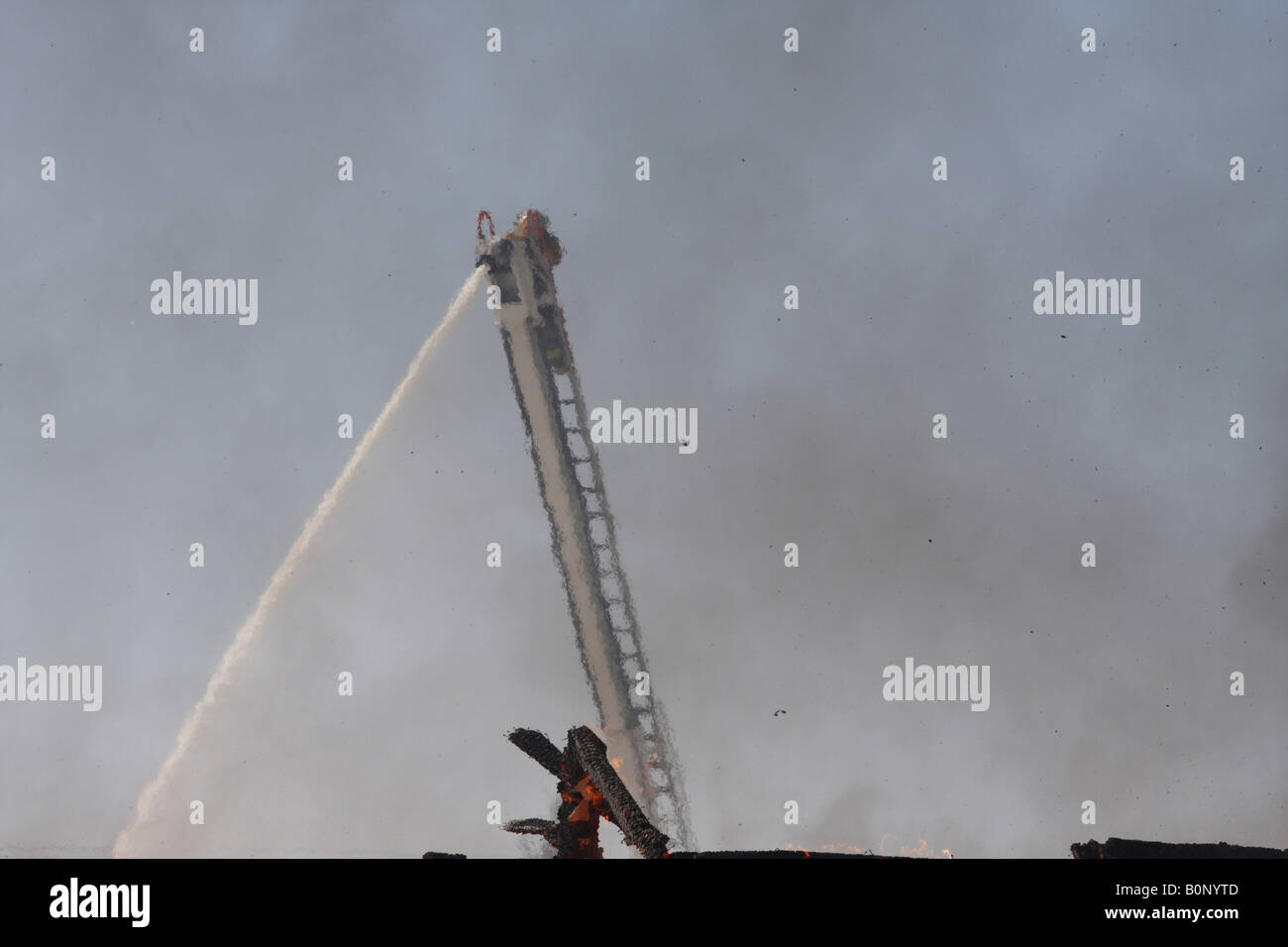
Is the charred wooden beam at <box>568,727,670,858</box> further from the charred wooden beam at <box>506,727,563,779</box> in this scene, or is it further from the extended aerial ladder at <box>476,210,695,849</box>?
the extended aerial ladder at <box>476,210,695,849</box>

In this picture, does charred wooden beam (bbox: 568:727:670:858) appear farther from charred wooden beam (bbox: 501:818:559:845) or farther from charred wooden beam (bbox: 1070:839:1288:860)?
charred wooden beam (bbox: 1070:839:1288:860)

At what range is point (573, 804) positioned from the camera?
1230 inches

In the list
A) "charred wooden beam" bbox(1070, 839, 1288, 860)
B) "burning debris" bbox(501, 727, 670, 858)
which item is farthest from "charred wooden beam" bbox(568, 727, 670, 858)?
"charred wooden beam" bbox(1070, 839, 1288, 860)

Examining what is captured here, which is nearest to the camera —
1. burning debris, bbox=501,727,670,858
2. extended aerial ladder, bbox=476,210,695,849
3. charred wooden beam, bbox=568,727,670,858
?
charred wooden beam, bbox=568,727,670,858

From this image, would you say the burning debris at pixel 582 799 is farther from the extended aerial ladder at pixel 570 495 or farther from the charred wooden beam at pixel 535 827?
the extended aerial ladder at pixel 570 495

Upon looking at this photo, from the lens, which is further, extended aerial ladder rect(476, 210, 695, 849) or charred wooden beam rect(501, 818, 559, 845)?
extended aerial ladder rect(476, 210, 695, 849)

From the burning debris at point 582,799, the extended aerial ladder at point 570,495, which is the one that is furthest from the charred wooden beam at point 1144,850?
the extended aerial ladder at point 570,495

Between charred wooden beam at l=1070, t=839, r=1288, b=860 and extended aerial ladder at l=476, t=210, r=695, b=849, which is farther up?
extended aerial ladder at l=476, t=210, r=695, b=849

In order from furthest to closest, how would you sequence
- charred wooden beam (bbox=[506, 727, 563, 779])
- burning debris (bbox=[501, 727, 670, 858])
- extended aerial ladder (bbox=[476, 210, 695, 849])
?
extended aerial ladder (bbox=[476, 210, 695, 849]) < charred wooden beam (bbox=[506, 727, 563, 779]) < burning debris (bbox=[501, 727, 670, 858])

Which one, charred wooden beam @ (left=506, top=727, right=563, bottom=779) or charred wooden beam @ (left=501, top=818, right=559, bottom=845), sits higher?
charred wooden beam @ (left=506, top=727, right=563, bottom=779)

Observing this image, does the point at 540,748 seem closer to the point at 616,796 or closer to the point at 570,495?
the point at 616,796

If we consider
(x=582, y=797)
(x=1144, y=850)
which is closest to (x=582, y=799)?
(x=582, y=797)
